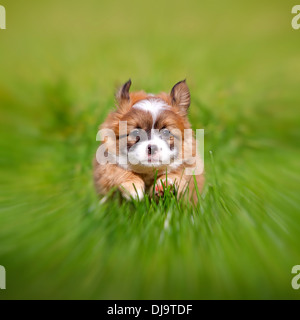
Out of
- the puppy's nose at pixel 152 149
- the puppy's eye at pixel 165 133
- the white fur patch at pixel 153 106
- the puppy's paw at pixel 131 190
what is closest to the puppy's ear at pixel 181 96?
the white fur patch at pixel 153 106

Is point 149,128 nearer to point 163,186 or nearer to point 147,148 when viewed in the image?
point 147,148

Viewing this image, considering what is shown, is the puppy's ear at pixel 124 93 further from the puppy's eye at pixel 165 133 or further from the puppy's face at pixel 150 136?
the puppy's eye at pixel 165 133

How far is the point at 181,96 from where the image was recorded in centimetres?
252

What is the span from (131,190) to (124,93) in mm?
579

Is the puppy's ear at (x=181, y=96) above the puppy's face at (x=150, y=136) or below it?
above

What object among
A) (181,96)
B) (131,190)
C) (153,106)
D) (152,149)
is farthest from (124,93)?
(131,190)

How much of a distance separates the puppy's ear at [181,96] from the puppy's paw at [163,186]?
44 cm

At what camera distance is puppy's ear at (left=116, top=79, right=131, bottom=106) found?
248 centimetres

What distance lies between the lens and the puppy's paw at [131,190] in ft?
7.66

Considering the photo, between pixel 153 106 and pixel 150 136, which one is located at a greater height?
pixel 153 106

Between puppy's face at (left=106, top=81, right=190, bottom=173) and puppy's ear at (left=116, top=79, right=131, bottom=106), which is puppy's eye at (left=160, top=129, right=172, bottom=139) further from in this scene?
puppy's ear at (left=116, top=79, right=131, bottom=106)

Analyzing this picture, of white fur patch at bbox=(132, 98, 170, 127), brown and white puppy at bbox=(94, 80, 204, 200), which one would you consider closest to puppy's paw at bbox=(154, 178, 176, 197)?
brown and white puppy at bbox=(94, 80, 204, 200)

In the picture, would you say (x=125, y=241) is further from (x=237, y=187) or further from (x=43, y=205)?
(x=237, y=187)

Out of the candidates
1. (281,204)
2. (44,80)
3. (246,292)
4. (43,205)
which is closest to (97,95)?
(44,80)
